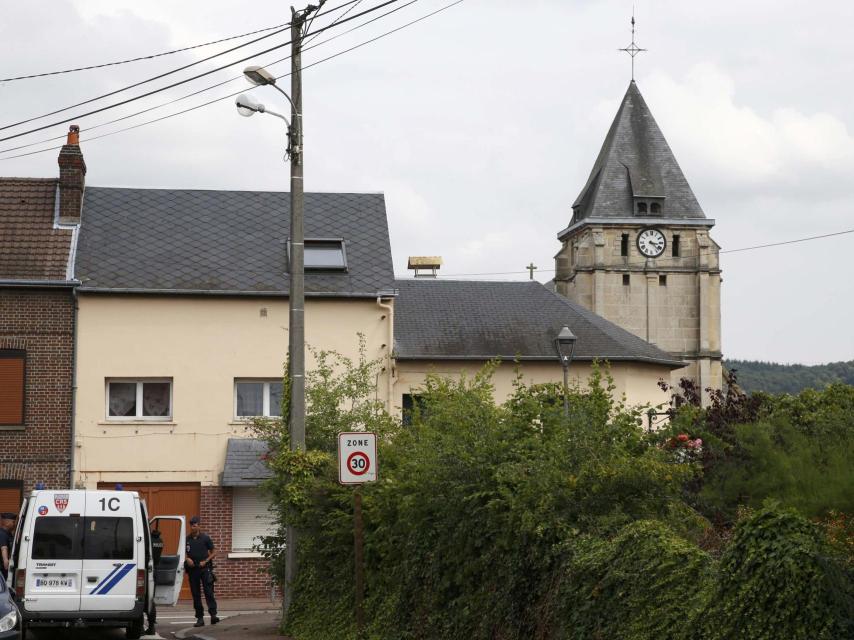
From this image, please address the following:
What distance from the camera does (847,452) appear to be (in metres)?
11.6

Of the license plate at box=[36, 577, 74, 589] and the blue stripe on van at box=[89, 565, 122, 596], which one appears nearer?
the license plate at box=[36, 577, 74, 589]

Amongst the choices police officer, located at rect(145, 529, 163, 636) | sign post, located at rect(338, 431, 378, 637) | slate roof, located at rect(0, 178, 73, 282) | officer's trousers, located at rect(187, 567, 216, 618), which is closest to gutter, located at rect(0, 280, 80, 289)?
slate roof, located at rect(0, 178, 73, 282)

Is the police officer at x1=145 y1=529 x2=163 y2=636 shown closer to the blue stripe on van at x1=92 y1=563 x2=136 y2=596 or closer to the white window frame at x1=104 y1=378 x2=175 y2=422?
the blue stripe on van at x1=92 y1=563 x2=136 y2=596

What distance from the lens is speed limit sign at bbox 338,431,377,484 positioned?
14.8 metres

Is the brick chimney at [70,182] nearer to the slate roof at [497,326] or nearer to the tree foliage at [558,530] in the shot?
the slate roof at [497,326]

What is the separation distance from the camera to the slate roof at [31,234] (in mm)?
28766

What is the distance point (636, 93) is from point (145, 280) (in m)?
69.9

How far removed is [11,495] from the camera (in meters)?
28.1

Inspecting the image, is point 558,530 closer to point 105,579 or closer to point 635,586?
point 635,586

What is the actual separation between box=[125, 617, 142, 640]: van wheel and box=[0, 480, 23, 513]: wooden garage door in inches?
424

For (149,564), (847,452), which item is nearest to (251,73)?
(149,564)

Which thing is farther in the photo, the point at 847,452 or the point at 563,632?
the point at 847,452

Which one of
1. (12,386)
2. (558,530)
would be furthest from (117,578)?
(12,386)

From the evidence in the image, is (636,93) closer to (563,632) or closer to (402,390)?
(402,390)
